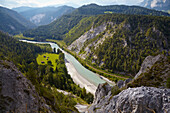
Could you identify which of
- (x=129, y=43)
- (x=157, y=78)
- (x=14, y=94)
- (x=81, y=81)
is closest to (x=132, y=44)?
(x=129, y=43)

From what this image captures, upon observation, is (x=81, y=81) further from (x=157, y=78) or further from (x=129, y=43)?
(x=129, y=43)

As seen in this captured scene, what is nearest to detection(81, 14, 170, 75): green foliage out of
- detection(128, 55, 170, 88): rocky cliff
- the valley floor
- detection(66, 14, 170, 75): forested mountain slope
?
detection(66, 14, 170, 75): forested mountain slope

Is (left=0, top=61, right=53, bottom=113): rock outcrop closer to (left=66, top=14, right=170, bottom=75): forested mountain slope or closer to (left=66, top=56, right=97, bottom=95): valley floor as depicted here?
(left=66, top=56, right=97, bottom=95): valley floor

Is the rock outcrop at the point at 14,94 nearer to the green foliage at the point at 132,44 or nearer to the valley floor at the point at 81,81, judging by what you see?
the valley floor at the point at 81,81

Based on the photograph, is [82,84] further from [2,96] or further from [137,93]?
[2,96]

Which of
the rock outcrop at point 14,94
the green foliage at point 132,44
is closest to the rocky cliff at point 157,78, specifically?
the rock outcrop at point 14,94

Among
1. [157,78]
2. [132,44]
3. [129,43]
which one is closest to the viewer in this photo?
[157,78]

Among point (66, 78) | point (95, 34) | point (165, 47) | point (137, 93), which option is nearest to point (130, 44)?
point (165, 47)
